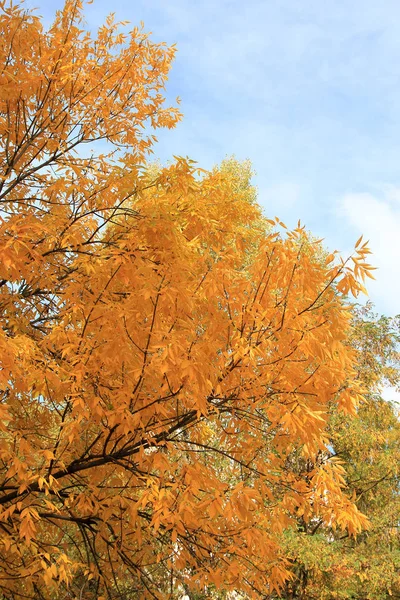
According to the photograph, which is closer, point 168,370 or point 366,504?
point 168,370

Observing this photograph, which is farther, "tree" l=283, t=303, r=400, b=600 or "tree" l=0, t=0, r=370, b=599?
"tree" l=283, t=303, r=400, b=600

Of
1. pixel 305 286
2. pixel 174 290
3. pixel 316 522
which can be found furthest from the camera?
pixel 316 522

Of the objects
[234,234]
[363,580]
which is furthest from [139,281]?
[363,580]

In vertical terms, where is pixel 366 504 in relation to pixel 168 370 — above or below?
above

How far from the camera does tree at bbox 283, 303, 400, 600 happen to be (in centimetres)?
930

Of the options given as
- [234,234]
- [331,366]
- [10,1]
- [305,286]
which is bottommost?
[331,366]

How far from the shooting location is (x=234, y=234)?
201 inches

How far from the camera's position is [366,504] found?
1087cm

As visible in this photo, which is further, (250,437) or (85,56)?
(85,56)

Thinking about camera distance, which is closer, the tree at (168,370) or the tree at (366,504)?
the tree at (168,370)

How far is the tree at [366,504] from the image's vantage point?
9.30m

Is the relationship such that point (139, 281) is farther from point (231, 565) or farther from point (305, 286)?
point (231, 565)

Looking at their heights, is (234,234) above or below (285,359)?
above

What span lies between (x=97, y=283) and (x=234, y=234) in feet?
5.55
